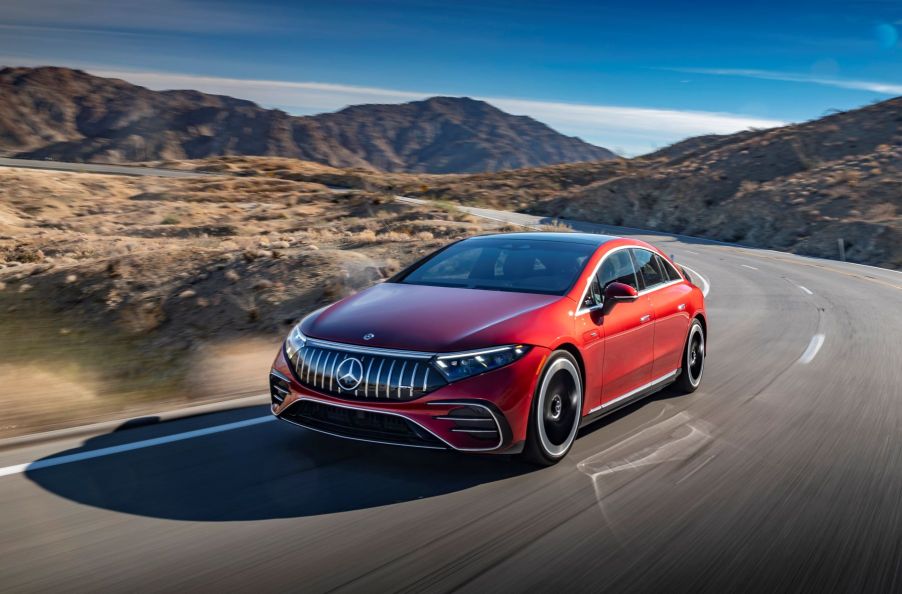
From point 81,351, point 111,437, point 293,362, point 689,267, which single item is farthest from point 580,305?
point 689,267

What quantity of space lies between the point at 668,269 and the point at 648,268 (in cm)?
58

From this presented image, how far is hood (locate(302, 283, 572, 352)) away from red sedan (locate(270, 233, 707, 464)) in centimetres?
1

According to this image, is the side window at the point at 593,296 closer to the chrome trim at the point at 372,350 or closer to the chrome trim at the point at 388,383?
the chrome trim at the point at 372,350


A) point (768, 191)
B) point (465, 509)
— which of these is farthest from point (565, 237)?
point (768, 191)

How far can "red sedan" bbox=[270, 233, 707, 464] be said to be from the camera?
17.1 ft

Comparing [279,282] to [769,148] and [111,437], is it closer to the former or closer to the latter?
[111,437]

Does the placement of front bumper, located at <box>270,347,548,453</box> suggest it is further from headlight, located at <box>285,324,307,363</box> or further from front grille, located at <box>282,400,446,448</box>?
headlight, located at <box>285,324,307,363</box>

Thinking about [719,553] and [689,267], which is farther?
[689,267]

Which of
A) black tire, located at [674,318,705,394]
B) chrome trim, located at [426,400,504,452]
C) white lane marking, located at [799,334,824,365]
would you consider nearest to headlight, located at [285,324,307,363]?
chrome trim, located at [426,400,504,452]

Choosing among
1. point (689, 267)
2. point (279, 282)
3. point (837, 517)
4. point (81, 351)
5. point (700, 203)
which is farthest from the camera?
point (700, 203)

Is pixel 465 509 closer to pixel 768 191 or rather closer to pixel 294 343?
pixel 294 343

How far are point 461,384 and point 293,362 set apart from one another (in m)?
1.20

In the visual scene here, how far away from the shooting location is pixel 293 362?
18.7 ft

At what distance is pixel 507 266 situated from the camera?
6.82 m
